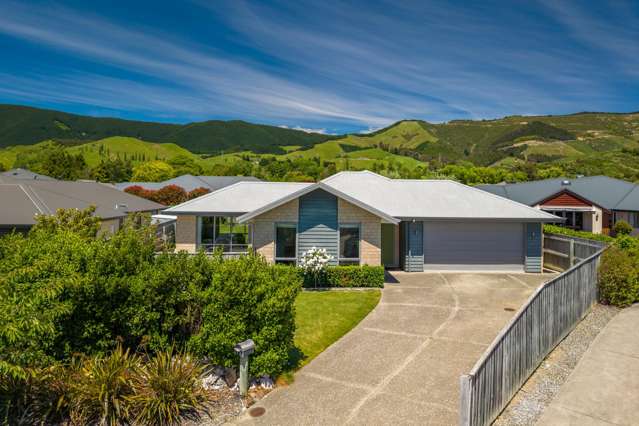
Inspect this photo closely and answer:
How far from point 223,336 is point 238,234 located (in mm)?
12405

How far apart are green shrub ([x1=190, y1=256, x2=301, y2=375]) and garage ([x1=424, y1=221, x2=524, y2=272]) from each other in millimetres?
11233

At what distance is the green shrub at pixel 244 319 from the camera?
644cm

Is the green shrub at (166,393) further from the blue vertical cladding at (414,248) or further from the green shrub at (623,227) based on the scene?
the green shrub at (623,227)

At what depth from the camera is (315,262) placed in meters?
13.1

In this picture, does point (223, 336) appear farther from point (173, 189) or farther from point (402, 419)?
point (173, 189)

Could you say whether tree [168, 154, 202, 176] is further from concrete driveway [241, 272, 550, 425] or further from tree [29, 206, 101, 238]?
concrete driveway [241, 272, 550, 425]

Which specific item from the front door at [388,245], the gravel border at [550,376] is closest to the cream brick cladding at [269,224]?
the front door at [388,245]

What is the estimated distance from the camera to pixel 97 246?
6.89 m

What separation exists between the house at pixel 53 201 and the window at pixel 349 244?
8.96m

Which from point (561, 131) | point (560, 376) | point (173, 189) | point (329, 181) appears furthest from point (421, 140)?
point (560, 376)

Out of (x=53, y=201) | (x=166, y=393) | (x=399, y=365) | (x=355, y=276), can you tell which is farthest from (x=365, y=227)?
(x=53, y=201)

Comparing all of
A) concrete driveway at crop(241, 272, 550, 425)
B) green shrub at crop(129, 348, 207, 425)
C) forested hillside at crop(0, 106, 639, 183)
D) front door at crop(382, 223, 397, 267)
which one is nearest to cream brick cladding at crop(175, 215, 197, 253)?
front door at crop(382, 223, 397, 267)

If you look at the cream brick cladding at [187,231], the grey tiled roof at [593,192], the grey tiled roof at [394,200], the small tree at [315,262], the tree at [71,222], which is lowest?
the small tree at [315,262]

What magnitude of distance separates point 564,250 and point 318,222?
11.0m
